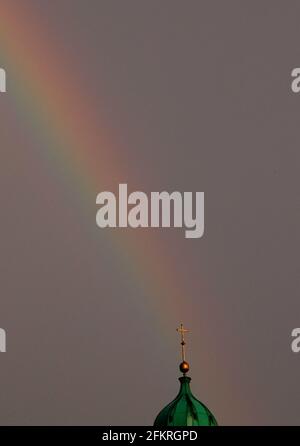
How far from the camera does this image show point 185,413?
225 ft

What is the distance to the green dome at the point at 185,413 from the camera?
6769cm

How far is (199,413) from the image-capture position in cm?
6819

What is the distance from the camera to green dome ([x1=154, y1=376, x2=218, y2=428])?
222 feet
